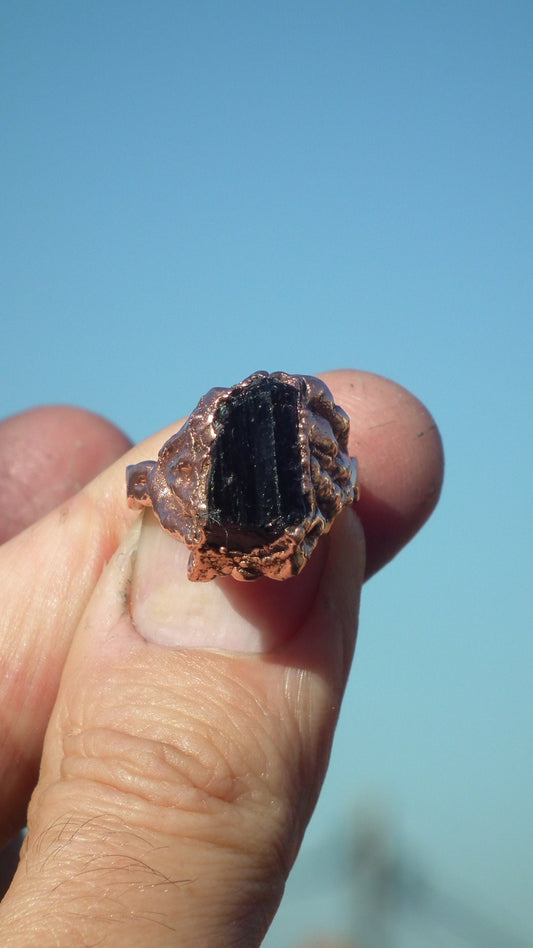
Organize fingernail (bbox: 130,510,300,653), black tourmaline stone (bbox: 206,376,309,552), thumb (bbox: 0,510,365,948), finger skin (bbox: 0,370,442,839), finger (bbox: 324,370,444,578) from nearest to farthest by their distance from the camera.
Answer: thumb (bbox: 0,510,365,948) → black tourmaline stone (bbox: 206,376,309,552) → fingernail (bbox: 130,510,300,653) → finger skin (bbox: 0,370,442,839) → finger (bbox: 324,370,444,578)

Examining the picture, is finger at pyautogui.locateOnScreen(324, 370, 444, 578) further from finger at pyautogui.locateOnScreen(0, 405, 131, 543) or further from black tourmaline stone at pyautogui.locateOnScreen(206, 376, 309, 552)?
finger at pyautogui.locateOnScreen(0, 405, 131, 543)

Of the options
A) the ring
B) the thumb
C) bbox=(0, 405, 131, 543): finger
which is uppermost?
bbox=(0, 405, 131, 543): finger

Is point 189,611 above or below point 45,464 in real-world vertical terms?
below

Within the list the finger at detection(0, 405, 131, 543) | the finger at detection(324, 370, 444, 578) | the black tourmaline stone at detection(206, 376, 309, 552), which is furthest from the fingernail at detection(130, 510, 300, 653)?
the finger at detection(0, 405, 131, 543)

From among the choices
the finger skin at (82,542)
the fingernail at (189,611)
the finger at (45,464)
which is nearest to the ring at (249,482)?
the fingernail at (189,611)

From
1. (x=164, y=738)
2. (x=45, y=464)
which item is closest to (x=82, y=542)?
(x=164, y=738)

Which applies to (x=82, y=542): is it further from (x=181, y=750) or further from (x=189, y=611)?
(x=181, y=750)

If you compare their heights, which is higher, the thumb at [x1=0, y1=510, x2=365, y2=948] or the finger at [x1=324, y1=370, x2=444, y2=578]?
the finger at [x1=324, y1=370, x2=444, y2=578]
